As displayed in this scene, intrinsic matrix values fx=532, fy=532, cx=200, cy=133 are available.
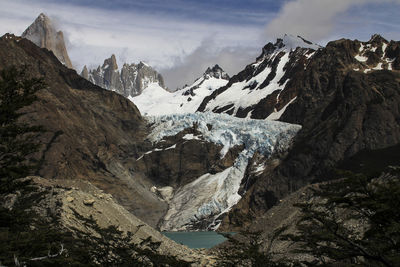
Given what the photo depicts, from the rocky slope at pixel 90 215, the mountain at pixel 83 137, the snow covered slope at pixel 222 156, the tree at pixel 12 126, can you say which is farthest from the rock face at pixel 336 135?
the tree at pixel 12 126

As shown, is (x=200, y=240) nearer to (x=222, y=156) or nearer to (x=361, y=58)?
(x=222, y=156)

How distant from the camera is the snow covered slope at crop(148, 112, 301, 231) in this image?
146 meters

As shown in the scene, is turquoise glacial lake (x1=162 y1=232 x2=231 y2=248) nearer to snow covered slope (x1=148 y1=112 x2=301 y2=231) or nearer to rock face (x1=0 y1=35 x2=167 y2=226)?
snow covered slope (x1=148 y1=112 x2=301 y2=231)

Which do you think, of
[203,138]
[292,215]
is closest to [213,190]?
[203,138]

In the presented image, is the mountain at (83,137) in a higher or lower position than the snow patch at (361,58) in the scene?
lower

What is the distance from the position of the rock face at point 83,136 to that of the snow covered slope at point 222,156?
7.38 meters

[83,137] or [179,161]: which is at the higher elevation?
[83,137]

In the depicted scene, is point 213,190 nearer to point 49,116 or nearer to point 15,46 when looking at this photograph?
point 49,116

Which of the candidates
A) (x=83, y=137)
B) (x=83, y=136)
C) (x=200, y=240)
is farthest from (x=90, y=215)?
(x=83, y=136)

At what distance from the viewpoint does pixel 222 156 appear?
17362 cm

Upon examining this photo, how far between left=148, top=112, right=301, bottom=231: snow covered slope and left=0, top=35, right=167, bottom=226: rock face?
738cm

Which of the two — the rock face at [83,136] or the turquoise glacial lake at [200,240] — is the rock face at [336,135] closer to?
the turquoise glacial lake at [200,240]

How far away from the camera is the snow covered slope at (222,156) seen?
479ft

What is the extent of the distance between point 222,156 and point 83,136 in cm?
4488
